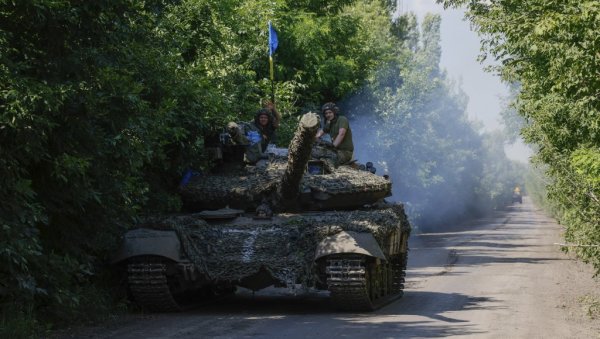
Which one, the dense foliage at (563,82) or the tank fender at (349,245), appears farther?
the tank fender at (349,245)

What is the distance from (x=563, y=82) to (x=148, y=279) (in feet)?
17.6

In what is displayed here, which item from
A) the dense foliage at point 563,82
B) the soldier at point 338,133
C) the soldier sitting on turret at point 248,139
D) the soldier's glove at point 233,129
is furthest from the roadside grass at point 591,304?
the soldier's glove at point 233,129

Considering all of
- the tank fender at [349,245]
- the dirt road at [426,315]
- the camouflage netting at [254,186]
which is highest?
the camouflage netting at [254,186]

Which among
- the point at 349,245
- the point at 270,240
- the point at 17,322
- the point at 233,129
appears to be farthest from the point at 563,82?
the point at 17,322

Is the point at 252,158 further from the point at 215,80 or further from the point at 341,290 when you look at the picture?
the point at 215,80

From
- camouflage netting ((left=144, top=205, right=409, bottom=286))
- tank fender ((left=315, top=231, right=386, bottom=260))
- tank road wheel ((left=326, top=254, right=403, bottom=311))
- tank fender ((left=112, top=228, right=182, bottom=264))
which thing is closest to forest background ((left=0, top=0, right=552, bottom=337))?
tank fender ((left=112, top=228, right=182, bottom=264))

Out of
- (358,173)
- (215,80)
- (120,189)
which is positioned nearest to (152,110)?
(120,189)

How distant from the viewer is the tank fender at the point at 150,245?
42.2ft

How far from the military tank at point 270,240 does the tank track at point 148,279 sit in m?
0.01

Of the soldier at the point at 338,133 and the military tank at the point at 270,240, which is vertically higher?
the soldier at the point at 338,133

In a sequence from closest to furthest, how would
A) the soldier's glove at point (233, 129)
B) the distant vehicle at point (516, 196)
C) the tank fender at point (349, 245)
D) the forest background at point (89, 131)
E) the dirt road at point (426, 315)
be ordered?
the forest background at point (89, 131) → the dirt road at point (426, 315) → the tank fender at point (349, 245) → the soldier's glove at point (233, 129) → the distant vehicle at point (516, 196)

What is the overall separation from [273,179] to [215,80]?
7.04 m

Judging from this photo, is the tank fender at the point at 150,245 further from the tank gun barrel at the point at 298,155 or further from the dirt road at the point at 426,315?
the tank gun barrel at the point at 298,155

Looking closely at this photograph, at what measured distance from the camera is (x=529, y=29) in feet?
44.7
